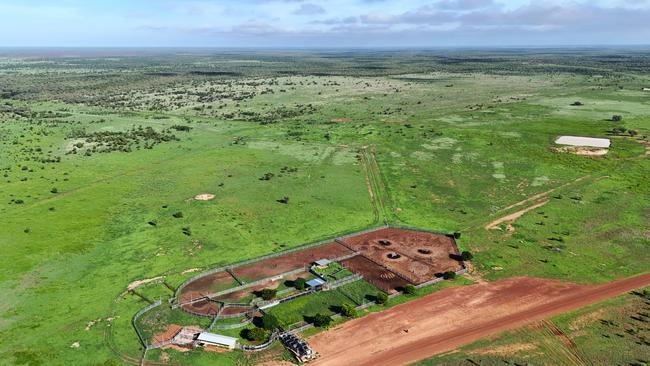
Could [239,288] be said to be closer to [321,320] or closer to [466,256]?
[321,320]

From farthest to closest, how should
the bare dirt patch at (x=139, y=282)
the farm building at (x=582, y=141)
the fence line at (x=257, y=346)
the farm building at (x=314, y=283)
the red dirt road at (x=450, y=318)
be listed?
the farm building at (x=582, y=141) → the bare dirt patch at (x=139, y=282) → the farm building at (x=314, y=283) → the red dirt road at (x=450, y=318) → the fence line at (x=257, y=346)

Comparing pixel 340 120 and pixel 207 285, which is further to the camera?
pixel 340 120

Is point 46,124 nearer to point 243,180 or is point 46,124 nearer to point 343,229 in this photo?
point 243,180

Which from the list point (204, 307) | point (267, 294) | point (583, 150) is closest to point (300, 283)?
point (267, 294)

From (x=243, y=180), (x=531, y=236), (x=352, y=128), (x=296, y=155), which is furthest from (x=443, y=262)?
(x=352, y=128)

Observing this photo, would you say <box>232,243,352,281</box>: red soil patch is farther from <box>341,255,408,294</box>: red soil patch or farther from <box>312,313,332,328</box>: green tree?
<box>312,313,332,328</box>: green tree

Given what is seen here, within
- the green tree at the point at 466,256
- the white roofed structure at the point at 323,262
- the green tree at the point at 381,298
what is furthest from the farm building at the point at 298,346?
the green tree at the point at 466,256

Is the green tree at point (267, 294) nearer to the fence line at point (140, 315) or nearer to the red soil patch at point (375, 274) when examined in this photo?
the fence line at point (140, 315)
